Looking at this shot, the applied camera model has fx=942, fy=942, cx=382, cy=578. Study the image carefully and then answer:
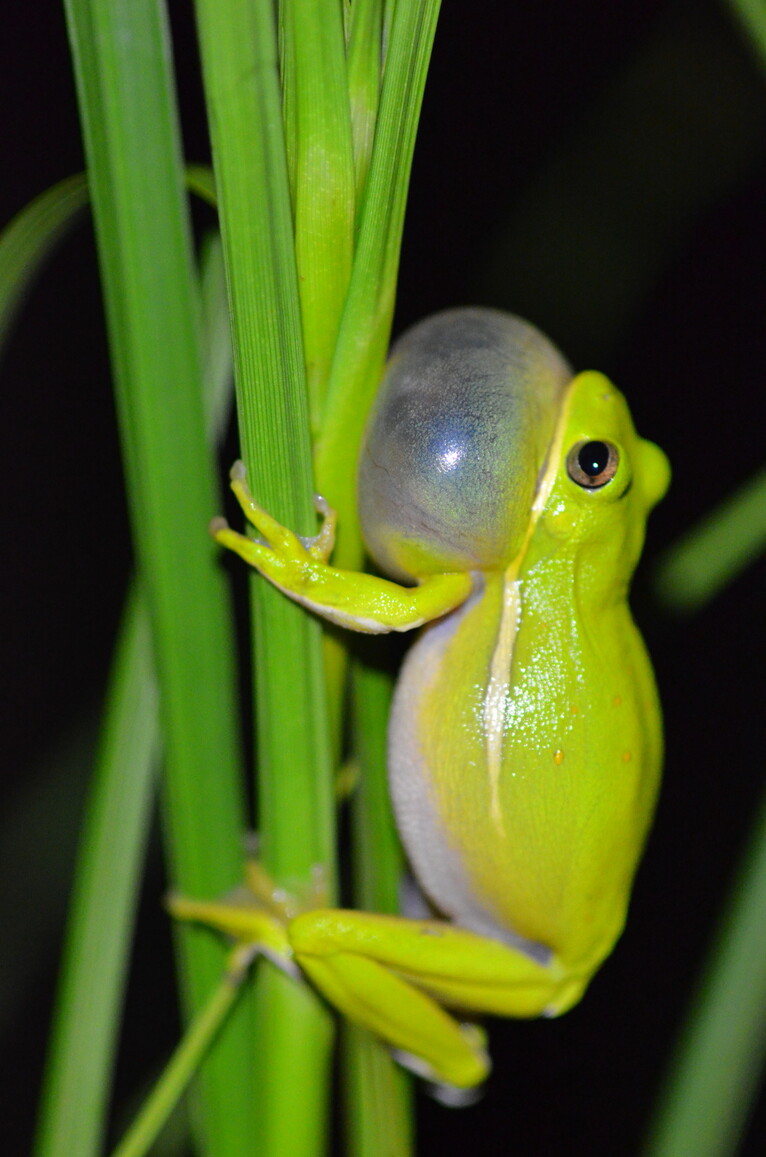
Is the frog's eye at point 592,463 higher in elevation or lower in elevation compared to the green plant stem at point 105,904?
higher

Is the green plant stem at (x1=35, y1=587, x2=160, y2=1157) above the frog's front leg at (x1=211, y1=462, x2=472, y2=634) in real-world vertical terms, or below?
below

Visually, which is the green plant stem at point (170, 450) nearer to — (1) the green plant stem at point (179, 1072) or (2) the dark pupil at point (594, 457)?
(1) the green plant stem at point (179, 1072)

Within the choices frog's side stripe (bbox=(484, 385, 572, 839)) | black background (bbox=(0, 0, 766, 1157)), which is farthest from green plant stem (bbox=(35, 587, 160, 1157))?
black background (bbox=(0, 0, 766, 1157))

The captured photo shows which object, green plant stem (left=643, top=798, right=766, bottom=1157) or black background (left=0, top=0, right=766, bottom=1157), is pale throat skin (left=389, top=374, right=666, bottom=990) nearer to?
green plant stem (left=643, top=798, right=766, bottom=1157)

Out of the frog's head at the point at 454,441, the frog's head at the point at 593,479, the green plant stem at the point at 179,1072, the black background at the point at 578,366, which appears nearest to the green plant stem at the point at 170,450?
the green plant stem at the point at 179,1072

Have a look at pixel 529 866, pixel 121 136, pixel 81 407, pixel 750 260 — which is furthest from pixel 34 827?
pixel 750 260

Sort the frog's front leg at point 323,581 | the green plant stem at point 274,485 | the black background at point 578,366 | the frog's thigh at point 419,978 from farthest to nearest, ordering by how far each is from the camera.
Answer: the black background at point 578,366
the frog's thigh at point 419,978
the frog's front leg at point 323,581
the green plant stem at point 274,485

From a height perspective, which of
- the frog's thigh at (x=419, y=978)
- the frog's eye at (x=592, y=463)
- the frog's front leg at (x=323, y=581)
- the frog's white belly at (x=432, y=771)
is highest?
the frog's eye at (x=592, y=463)

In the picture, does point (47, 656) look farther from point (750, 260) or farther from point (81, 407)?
point (750, 260)
